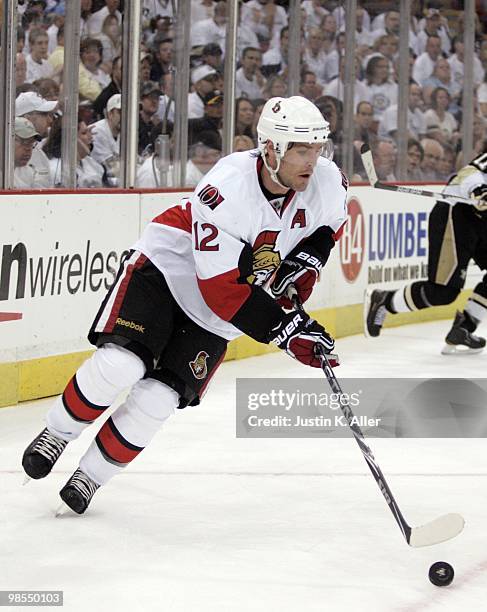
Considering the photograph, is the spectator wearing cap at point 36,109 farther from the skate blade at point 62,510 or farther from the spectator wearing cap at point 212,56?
the skate blade at point 62,510

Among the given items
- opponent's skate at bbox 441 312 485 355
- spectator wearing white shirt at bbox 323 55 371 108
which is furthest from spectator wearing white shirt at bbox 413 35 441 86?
opponent's skate at bbox 441 312 485 355

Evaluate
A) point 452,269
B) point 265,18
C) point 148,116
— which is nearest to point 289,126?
point 148,116

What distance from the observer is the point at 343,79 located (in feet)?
21.7

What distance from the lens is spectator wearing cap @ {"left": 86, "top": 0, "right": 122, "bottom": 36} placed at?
15.8 feet

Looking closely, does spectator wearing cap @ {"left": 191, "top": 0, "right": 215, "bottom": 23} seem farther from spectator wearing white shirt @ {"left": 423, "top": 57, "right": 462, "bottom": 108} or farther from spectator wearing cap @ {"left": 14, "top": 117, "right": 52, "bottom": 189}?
spectator wearing white shirt @ {"left": 423, "top": 57, "right": 462, "bottom": 108}

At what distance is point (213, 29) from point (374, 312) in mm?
1478

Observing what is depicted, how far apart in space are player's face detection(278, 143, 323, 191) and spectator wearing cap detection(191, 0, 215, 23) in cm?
297

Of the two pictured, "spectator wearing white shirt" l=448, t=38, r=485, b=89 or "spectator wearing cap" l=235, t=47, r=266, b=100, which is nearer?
"spectator wearing cap" l=235, t=47, r=266, b=100

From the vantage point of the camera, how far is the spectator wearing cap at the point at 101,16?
4805 millimetres

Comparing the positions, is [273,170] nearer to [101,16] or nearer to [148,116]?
[101,16]

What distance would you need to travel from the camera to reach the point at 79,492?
9.27 ft

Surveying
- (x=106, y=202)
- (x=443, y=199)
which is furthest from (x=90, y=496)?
(x=443, y=199)

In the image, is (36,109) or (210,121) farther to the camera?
(210,121)

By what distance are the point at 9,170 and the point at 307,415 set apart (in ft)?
4.42
